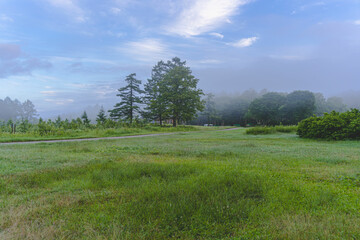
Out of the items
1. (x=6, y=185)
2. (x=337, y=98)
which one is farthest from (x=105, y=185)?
(x=337, y=98)

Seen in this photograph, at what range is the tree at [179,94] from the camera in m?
34.7

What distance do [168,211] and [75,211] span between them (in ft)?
4.13

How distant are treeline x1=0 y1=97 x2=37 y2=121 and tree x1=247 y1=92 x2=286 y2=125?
7123cm

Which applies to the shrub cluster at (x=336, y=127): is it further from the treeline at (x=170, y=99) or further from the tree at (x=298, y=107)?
the tree at (x=298, y=107)

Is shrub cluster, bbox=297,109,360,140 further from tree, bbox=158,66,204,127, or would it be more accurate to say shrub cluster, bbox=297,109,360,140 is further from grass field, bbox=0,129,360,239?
tree, bbox=158,66,204,127

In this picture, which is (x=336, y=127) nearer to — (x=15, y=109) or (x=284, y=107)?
(x=284, y=107)

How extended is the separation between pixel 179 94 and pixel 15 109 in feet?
234

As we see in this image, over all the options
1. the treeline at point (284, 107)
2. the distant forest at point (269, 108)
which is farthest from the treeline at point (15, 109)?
the treeline at point (284, 107)

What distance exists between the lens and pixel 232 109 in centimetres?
8288

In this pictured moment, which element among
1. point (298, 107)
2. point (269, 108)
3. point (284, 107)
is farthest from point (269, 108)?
point (298, 107)

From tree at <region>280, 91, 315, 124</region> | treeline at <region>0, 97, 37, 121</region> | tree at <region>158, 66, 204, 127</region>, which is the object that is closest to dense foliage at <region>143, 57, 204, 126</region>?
tree at <region>158, 66, 204, 127</region>

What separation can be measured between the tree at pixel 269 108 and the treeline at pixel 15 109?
71226 millimetres

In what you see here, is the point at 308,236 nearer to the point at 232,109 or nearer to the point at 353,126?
the point at 353,126

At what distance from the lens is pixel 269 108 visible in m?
56.9
